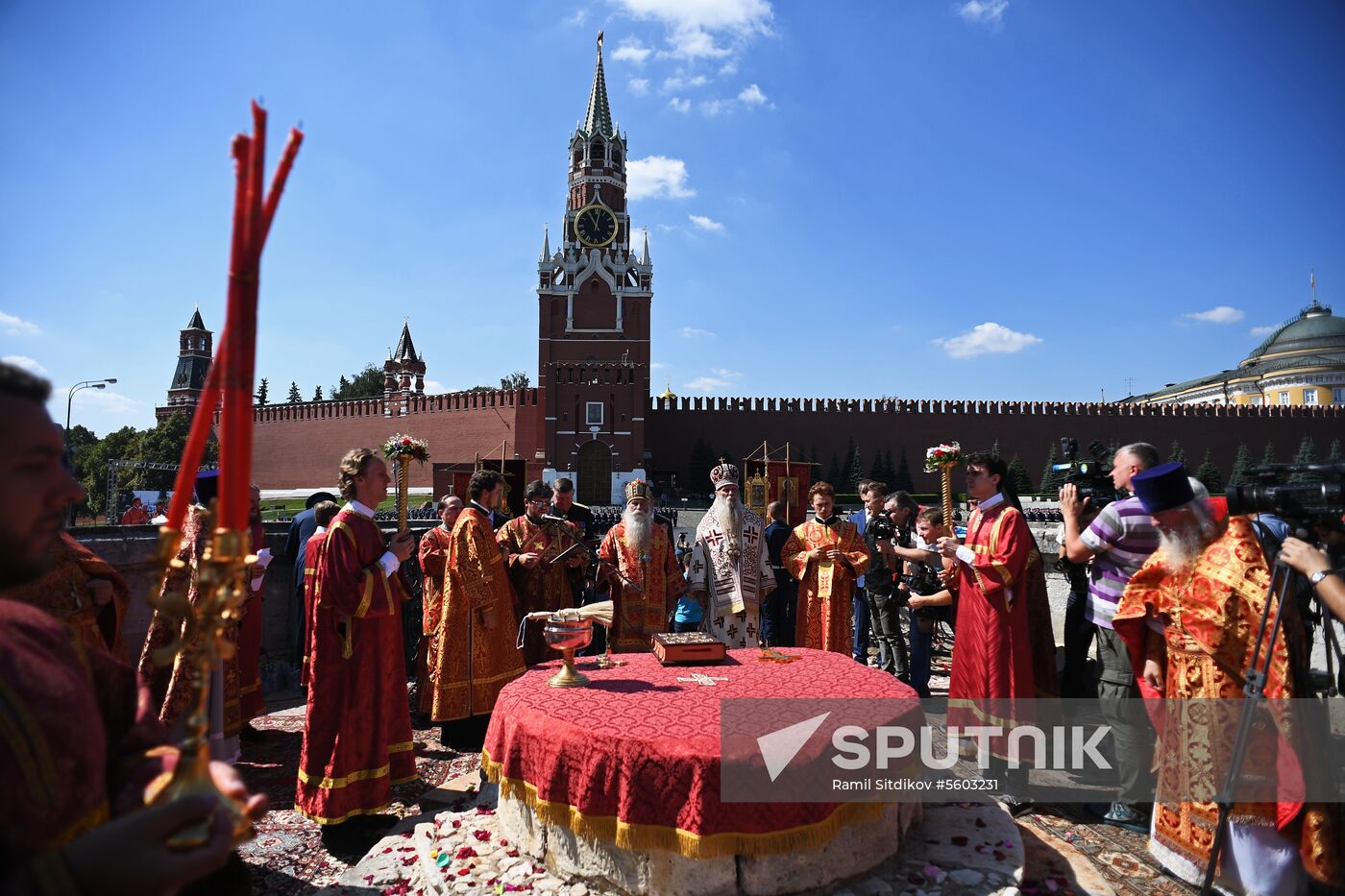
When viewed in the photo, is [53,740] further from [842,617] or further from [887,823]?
[842,617]

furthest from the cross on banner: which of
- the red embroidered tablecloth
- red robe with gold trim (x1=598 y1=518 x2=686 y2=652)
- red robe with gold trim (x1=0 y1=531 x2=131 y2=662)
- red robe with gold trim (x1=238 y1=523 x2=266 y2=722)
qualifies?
red robe with gold trim (x1=238 y1=523 x2=266 y2=722)

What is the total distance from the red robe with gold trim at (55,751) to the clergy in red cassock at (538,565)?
470 cm

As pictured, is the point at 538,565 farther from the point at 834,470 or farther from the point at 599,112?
the point at 599,112

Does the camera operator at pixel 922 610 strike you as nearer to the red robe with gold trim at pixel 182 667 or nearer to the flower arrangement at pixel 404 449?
the flower arrangement at pixel 404 449

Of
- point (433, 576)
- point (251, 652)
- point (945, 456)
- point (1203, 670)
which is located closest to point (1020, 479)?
point (945, 456)

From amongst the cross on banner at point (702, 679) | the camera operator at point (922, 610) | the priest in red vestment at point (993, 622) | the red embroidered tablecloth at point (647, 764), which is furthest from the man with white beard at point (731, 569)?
the red embroidered tablecloth at point (647, 764)

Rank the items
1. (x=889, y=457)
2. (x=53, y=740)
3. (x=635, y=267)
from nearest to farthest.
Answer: (x=53, y=740) < (x=889, y=457) < (x=635, y=267)

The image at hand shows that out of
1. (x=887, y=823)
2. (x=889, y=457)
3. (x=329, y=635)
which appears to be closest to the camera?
(x=887, y=823)

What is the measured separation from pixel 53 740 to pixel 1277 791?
3725mm

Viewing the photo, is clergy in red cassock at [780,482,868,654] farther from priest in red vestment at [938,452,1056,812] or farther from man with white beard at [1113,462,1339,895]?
man with white beard at [1113,462,1339,895]

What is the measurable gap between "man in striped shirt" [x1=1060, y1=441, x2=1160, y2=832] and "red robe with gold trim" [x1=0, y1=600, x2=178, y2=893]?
14.5 feet

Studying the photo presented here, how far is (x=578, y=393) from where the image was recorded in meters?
42.0

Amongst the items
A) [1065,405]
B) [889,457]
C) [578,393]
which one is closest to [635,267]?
[578,393]

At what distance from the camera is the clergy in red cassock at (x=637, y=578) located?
612 centimetres
